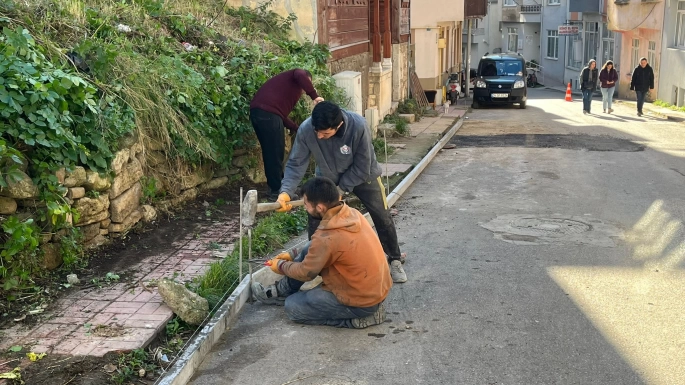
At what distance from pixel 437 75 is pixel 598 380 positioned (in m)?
26.6

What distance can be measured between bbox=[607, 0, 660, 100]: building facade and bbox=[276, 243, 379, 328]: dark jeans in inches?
999

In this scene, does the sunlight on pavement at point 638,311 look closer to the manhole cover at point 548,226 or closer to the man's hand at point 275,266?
the manhole cover at point 548,226

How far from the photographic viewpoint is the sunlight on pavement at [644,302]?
498 centimetres

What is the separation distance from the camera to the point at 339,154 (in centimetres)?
648

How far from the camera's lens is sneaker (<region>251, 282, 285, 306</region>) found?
609 centimetres

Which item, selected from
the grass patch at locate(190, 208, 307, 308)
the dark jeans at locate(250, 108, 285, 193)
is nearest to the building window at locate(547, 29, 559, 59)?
the dark jeans at locate(250, 108, 285, 193)

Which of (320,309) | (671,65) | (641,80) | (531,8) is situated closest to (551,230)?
(320,309)

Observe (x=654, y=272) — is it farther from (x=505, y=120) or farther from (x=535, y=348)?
(x=505, y=120)

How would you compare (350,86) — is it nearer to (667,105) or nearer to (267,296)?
(267,296)

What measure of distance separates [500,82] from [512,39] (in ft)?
104

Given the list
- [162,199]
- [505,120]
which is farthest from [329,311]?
[505,120]

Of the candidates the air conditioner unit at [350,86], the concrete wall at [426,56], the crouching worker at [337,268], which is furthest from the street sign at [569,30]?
the crouching worker at [337,268]

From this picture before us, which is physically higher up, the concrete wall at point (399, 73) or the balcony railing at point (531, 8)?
the balcony railing at point (531, 8)

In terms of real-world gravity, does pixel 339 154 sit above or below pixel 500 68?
above
